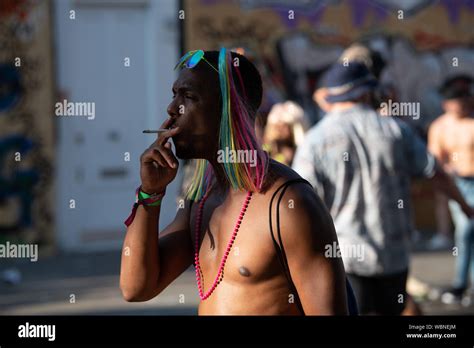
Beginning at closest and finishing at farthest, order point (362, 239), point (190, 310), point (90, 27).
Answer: point (362, 239)
point (190, 310)
point (90, 27)

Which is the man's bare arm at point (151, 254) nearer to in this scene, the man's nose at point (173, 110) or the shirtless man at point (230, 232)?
the shirtless man at point (230, 232)

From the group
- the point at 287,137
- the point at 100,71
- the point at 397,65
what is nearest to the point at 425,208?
the point at 397,65

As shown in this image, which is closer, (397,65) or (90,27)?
(90,27)

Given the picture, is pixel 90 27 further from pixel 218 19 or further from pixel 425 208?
pixel 425 208

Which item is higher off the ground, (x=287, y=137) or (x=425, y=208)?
(x=287, y=137)

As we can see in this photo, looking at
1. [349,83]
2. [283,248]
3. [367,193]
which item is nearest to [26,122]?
[349,83]

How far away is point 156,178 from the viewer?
2.65m

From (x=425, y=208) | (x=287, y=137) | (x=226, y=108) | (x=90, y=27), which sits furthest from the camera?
(x=425, y=208)

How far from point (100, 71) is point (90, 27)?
53 cm

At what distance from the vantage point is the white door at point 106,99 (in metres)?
10.7

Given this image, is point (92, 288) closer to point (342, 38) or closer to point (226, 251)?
point (342, 38)
